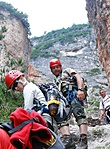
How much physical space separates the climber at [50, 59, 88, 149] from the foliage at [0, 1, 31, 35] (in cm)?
2319

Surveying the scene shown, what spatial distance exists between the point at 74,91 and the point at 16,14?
23.8m

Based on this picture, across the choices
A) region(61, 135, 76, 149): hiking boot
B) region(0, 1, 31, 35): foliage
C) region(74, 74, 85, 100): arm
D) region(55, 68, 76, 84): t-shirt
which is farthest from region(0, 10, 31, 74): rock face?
region(61, 135, 76, 149): hiking boot

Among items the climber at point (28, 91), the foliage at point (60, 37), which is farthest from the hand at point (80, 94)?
the foliage at point (60, 37)

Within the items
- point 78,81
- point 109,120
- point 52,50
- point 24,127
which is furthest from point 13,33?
point 24,127

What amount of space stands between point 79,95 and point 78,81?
9.1 inches

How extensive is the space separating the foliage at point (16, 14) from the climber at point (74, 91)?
76.1ft

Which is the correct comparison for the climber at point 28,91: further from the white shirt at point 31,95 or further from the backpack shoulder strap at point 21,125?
the backpack shoulder strap at point 21,125

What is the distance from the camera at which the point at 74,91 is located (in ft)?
13.0

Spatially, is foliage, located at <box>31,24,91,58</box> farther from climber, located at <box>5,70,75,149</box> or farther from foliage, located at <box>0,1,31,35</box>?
climber, located at <box>5,70,75,149</box>

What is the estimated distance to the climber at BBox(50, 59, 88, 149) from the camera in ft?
12.7

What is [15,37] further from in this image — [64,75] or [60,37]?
[64,75]

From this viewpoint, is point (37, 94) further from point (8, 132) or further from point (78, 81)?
point (8, 132)

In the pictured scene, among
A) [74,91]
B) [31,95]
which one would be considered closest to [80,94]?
[74,91]

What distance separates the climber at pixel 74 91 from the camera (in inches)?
152
